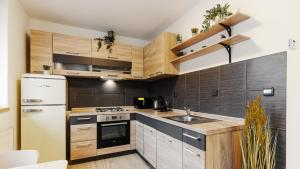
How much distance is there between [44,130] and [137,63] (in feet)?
6.87

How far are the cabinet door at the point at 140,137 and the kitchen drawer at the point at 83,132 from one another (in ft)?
2.54

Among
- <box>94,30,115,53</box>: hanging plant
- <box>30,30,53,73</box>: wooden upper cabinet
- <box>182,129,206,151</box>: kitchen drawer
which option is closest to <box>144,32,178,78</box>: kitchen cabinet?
<box>94,30,115,53</box>: hanging plant

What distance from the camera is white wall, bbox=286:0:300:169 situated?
1237 mm

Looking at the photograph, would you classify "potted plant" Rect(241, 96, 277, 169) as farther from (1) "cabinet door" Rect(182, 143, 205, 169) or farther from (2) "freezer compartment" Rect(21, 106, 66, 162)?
(2) "freezer compartment" Rect(21, 106, 66, 162)

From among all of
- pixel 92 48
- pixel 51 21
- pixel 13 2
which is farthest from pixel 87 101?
pixel 13 2

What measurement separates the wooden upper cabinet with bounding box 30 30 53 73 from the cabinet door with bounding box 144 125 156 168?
2.07 m

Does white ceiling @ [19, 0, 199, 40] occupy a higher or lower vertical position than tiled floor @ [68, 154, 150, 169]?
higher

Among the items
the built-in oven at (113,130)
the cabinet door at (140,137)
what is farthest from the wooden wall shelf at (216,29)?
the built-in oven at (113,130)

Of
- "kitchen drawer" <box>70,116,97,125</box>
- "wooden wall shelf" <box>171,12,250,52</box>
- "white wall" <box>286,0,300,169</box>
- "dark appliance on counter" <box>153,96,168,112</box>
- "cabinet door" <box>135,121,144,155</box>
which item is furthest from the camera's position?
"dark appliance on counter" <box>153,96,168,112</box>

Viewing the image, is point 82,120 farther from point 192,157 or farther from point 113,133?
point 192,157

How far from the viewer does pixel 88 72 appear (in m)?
2.93

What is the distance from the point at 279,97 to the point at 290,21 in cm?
66

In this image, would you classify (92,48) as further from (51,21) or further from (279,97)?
(279,97)

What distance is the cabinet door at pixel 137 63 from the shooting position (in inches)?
132
